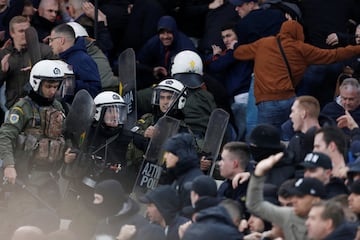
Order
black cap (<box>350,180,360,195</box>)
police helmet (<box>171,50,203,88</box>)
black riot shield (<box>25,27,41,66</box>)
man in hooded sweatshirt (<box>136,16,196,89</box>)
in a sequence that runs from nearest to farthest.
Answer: black cap (<box>350,180,360,195</box>) < police helmet (<box>171,50,203,88</box>) < black riot shield (<box>25,27,41,66</box>) < man in hooded sweatshirt (<box>136,16,196,89</box>)

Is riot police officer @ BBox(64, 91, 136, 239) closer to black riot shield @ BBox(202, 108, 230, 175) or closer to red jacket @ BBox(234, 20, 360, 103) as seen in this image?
black riot shield @ BBox(202, 108, 230, 175)

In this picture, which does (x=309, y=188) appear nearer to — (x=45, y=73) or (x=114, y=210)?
(x=114, y=210)

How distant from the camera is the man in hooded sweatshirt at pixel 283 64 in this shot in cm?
1847

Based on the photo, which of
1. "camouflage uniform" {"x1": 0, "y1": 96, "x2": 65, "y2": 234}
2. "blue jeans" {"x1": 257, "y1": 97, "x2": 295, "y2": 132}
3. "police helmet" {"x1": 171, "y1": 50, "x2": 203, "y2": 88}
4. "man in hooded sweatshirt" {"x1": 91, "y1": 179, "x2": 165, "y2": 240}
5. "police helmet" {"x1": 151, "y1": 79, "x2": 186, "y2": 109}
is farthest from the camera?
"police helmet" {"x1": 171, "y1": 50, "x2": 203, "y2": 88}

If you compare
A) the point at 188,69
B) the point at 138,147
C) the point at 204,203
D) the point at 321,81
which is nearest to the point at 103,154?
the point at 138,147

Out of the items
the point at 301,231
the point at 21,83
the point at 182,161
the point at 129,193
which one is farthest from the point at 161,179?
the point at 301,231

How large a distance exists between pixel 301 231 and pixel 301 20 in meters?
6.22

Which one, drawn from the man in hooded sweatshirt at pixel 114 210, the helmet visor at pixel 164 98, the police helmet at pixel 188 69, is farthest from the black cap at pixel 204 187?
the police helmet at pixel 188 69

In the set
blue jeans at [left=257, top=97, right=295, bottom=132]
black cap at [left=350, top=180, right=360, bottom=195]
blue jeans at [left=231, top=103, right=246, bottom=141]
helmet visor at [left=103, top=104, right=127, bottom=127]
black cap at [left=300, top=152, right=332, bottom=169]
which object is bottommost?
blue jeans at [left=231, top=103, right=246, bottom=141]

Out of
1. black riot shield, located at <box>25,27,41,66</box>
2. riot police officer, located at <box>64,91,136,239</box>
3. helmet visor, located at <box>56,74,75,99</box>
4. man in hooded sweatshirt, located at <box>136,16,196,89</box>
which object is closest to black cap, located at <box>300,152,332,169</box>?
riot police officer, located at <box>64,91,136,239</box>

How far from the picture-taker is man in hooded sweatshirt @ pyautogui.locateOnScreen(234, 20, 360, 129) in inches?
727

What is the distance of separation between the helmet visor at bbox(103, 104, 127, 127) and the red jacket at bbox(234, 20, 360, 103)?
166 centimetres

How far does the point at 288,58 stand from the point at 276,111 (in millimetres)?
634

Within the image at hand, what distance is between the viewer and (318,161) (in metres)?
13.8
